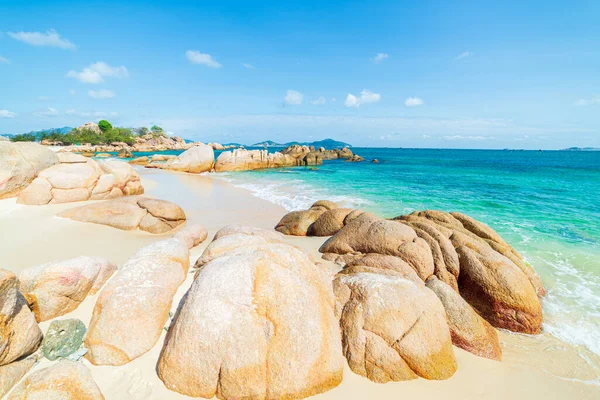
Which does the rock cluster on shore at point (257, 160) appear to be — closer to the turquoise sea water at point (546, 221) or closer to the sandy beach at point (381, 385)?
the turquoise sea water at point (546, 221)

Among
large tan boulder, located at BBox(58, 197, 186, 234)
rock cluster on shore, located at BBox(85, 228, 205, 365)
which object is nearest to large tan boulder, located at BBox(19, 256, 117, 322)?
rock cluster on shore, located at BBox(85, 228, 205, 365)

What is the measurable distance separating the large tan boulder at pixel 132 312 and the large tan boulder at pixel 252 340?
0.39 meters

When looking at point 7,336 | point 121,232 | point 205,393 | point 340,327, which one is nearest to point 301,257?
point 340,327

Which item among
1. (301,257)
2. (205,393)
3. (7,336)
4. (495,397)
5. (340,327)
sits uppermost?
(301,257)

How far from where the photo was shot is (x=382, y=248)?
20.9 feet

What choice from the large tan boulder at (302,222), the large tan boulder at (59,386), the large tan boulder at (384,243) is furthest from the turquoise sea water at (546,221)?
the large tan boulder at (59,386)

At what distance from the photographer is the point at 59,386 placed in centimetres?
280

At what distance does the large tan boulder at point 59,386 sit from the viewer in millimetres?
2738

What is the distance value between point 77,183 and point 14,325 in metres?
11.5

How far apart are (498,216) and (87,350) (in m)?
16.2

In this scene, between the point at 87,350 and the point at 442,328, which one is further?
the point at 442,328

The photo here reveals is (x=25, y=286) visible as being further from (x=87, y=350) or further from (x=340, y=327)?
(x=340, y=327)

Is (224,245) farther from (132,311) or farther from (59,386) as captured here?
(59,386)

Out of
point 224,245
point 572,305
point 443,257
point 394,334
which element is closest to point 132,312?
point 224,245
